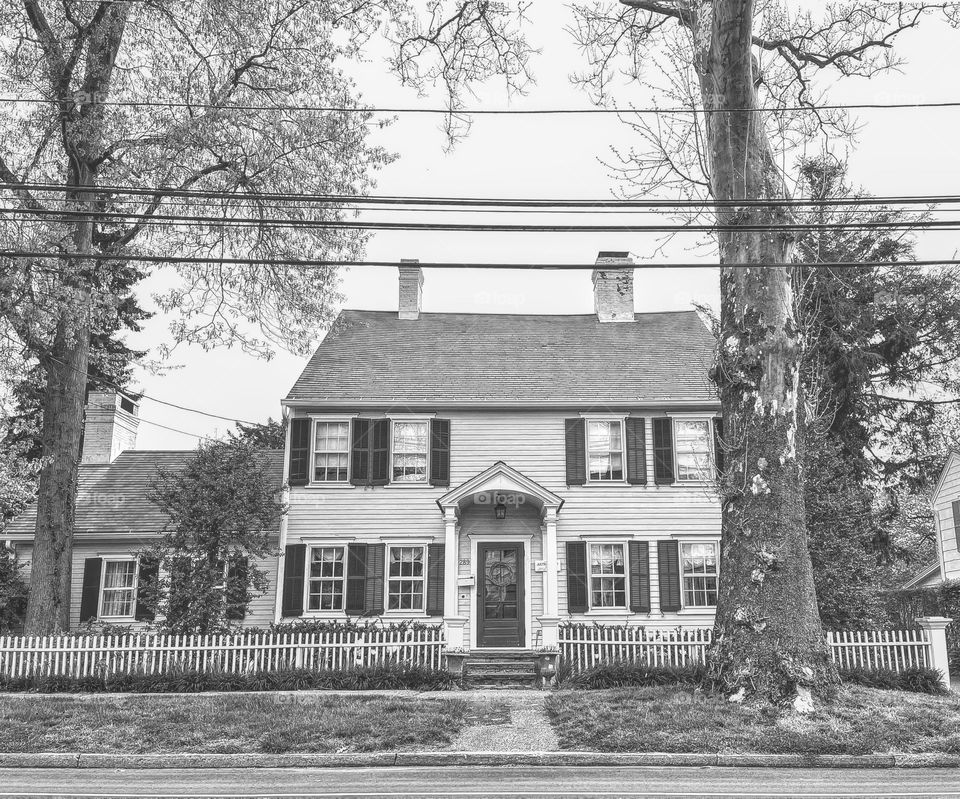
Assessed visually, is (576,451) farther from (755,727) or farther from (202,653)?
(755,727)

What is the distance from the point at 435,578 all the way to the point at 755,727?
9.84 m

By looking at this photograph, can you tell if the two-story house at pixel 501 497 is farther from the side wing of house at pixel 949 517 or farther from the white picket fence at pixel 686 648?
the side wing of house at pixel 949 517

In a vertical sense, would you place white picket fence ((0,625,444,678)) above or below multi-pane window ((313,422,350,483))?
below

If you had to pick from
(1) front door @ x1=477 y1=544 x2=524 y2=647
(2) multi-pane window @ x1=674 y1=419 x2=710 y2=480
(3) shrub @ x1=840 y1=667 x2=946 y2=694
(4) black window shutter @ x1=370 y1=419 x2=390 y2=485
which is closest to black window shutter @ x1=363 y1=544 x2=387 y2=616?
(4) black window shutter @ x1=370 y1=419 x2=390 y2=485

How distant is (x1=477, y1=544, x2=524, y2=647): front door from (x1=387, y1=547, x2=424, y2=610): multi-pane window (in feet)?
4.14

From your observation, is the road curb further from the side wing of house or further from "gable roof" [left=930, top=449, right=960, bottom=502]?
"gable roof" [left=930, top=449, right=960, bottom=502]

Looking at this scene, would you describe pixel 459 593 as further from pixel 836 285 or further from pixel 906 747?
pixel 836 285

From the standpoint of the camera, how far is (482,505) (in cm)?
1769

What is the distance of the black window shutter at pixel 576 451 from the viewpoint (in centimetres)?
1802

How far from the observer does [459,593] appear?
1728 cm

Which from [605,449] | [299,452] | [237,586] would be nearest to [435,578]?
[299,452]

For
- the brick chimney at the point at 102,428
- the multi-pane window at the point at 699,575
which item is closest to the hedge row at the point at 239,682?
the multi-pane window at the point at 699,575

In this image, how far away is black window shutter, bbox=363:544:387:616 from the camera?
1719cm

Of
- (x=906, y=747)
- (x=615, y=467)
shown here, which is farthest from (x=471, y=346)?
(x=906, y=747)
